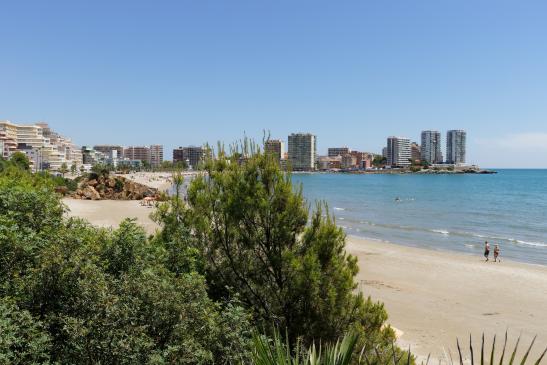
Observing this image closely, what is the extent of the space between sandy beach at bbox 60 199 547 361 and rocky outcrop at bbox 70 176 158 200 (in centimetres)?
4446

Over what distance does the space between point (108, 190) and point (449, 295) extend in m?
57.8

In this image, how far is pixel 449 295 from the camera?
20.5 meters

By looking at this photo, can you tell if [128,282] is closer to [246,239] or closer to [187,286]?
[187,286]

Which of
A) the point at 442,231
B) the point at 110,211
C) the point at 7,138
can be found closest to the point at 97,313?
the point at 442,231

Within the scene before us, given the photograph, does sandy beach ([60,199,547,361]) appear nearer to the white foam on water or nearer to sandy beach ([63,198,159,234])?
the white foam on water

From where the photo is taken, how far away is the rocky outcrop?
64938 mm

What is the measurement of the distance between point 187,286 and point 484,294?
18.0m

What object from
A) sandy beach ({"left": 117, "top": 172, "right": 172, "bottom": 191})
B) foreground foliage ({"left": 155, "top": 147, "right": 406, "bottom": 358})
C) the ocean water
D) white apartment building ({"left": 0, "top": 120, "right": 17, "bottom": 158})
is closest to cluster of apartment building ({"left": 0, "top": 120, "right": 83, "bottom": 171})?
white apartment building ({"left": 0, "top": 120, "right": 17, "bottom": 158})

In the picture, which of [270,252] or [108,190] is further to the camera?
[108,190]

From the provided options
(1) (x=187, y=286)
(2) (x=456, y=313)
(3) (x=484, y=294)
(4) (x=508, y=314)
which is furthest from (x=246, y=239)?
(3) (x=484, y=294)

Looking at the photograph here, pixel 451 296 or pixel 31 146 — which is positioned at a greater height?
pixel 31 146

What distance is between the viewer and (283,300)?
8.45 metres

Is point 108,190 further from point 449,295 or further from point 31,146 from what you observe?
point 31,146

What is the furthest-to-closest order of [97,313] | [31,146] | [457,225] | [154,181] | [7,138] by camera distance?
[31,146] → [7,138] → [154,181] → [457,225] → [97,313]
